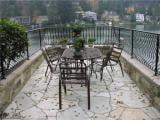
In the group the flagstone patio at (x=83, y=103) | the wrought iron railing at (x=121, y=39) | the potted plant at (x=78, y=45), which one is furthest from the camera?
the potted plant at (x=78, y=45)

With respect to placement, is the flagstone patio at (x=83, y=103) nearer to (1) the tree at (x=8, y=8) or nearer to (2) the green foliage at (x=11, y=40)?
(2) the green foliage at (x=11, y=40)

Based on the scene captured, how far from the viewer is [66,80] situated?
404 centimetres

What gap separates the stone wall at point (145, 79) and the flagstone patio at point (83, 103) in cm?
12

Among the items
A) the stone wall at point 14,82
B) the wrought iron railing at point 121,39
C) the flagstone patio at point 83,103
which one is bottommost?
the flagstone patio at point 83,103

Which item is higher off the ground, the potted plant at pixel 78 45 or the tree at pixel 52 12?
the tree at pixel 52 12

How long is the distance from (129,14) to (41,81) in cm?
645

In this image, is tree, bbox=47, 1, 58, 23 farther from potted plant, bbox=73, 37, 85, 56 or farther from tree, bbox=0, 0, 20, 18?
potted plant, bbox=73, 37, 85, 56

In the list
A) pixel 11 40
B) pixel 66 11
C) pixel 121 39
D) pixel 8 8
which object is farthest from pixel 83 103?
pixel 8 8

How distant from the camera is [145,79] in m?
4.34

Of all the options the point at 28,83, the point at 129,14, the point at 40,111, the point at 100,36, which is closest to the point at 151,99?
the point at 40,111

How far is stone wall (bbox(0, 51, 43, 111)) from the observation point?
12.6 feet

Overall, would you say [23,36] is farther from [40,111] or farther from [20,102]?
[40,111]

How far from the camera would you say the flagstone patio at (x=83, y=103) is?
357 centimetres

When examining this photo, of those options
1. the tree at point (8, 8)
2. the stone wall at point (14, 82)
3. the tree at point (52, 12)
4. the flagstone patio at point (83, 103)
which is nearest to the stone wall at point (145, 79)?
the flagstone patio at point (83, 103)
